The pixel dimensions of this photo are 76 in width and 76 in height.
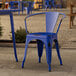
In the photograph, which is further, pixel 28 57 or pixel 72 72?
pixel 28 57

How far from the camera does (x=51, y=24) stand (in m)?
5.19

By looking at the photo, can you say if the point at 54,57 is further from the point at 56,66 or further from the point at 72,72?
the point at 72,72

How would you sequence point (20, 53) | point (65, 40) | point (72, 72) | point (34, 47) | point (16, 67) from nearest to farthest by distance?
point (72, 72), point (16, 67), point (20, 53), point (34, 47), point (65, 40)

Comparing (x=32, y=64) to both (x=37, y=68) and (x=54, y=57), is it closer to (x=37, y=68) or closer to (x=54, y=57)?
(x=37, y=68)

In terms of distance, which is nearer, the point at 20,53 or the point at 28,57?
the point at 28,57

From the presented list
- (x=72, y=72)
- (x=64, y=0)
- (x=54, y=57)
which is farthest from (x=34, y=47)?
(x=64, y=0)

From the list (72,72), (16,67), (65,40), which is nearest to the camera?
(72,72)

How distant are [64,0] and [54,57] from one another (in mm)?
29271

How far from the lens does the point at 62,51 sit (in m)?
6.45

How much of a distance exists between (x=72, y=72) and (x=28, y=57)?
1.47 meters

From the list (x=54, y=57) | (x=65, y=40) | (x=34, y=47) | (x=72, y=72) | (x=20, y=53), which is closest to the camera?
(x=72, y=72)

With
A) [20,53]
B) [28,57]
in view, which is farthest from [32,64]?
[20,53]

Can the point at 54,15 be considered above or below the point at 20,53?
above

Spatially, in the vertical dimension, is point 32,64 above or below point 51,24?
below
